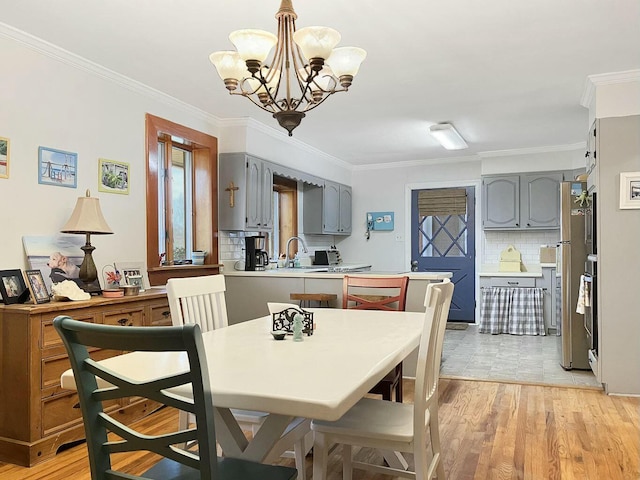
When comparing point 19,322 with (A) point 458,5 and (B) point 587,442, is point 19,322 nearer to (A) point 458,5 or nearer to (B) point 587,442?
(A) point 458,5

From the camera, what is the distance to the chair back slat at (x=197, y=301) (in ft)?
7.86

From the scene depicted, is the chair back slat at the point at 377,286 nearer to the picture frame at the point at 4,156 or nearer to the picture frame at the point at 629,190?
the picture frame at the point at 629,190

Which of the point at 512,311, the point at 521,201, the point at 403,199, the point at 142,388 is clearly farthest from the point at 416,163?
the point at 142,388

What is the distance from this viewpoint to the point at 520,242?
7.17 metres

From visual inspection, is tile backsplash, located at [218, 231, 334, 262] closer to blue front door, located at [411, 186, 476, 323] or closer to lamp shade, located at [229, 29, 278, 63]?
blue front door, located at [411, 186, 476, 323]

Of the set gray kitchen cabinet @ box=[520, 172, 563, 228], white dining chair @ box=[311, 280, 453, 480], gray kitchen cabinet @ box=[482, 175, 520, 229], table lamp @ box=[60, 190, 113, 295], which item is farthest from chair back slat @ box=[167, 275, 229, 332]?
gray kitchen cabinet @ box=[520, 172, 563, 228]

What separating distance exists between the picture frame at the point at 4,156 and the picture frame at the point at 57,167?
21 centimetres

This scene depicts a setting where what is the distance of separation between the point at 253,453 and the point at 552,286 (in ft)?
19.0

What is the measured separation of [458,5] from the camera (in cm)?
282

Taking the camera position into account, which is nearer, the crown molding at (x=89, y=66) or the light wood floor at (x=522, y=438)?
the light wood floor at (x=522, y=438)

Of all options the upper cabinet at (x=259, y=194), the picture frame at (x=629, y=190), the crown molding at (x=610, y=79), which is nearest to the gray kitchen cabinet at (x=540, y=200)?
the crown molding at (x=610, y=79)

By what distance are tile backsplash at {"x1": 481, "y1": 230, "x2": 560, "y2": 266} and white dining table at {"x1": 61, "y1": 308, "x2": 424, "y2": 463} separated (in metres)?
5.34

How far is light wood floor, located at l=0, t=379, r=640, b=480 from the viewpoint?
2621 millimetres

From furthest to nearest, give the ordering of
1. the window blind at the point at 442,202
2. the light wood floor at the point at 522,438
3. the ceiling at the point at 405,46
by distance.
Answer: the window blind at the point at 442,202, the ceiling at the point at 405,46, the light wood floor at the point at 522,438
